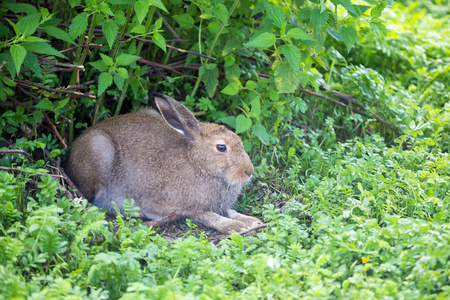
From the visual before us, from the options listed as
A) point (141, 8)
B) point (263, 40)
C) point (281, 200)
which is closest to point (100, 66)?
point (141, 8)

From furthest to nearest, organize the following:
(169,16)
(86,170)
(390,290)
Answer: (169,16)
(86,170)
(390,290)

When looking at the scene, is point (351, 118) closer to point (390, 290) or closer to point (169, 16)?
point (169, 16)

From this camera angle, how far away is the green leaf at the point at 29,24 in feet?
10.7

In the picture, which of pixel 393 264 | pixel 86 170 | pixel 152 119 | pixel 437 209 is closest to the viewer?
pixel 393 264

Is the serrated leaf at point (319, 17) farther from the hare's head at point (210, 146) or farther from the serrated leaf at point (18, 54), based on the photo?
the serrated leaf at point (18, 54)

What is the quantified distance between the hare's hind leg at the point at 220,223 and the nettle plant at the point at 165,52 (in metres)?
0.82

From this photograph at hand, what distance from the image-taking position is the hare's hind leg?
157 inches

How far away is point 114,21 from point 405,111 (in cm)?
320

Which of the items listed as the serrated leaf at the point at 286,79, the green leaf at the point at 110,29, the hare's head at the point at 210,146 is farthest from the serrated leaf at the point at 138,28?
the serrated leaf at the point at 286,79

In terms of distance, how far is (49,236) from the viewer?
2869mm

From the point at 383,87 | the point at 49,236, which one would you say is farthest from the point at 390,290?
the point at 383,87

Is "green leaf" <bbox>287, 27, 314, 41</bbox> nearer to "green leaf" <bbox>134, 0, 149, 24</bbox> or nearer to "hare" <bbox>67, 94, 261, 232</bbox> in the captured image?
"hare" <bbox>67, 94, 261, 232</bbox>

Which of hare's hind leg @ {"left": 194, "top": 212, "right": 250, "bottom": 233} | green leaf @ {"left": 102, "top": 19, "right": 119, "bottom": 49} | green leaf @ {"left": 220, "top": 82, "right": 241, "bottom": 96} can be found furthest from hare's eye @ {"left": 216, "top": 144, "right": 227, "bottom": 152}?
green leaf @ {"left": 102, "top": 19, "right": 119, "bottom": 49}

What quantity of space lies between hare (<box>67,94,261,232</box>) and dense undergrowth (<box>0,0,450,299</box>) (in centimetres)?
23
